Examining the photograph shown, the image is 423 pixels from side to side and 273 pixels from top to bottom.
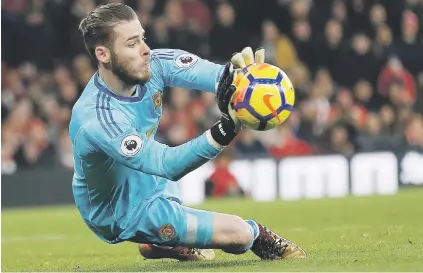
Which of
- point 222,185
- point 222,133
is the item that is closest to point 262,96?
point 222,133

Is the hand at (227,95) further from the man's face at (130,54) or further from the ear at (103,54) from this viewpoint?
the ear at (103,54)

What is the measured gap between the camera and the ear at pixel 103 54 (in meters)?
7.16

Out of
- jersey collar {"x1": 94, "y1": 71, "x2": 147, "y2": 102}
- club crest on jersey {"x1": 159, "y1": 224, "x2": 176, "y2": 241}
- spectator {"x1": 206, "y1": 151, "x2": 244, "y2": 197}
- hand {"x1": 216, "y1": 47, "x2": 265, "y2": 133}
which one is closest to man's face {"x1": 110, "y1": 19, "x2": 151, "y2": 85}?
jersey collar {"x1": 94, "y1": 71, "x2": 147, "y2": 102}

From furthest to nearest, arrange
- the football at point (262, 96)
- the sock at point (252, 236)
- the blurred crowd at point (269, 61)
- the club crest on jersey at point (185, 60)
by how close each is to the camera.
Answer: the blurred crowd at point (269, 61), the club crest on jersey at point (185, 60), the sock at point (252, 236), the football at point (262, 96)

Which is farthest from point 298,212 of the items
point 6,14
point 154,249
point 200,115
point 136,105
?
point 6,14

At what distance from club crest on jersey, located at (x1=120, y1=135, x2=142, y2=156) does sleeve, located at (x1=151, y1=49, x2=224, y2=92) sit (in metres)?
1.03

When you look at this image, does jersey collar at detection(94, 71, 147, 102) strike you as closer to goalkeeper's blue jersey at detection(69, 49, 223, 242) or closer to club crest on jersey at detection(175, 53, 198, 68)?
goalkeeper's blue jersey at detection(69, 49, 223, 242)

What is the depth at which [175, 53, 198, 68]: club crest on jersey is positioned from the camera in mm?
7695

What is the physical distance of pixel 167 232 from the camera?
Answer: 23.9 feet

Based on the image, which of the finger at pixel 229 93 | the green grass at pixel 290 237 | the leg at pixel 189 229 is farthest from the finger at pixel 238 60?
the green grass at pixel 290 237

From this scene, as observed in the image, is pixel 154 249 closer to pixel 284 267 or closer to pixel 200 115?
pixel 284 267

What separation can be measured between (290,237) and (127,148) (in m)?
3.83

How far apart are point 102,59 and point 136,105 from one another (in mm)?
395

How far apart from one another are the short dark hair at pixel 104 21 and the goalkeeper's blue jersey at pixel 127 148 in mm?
291
